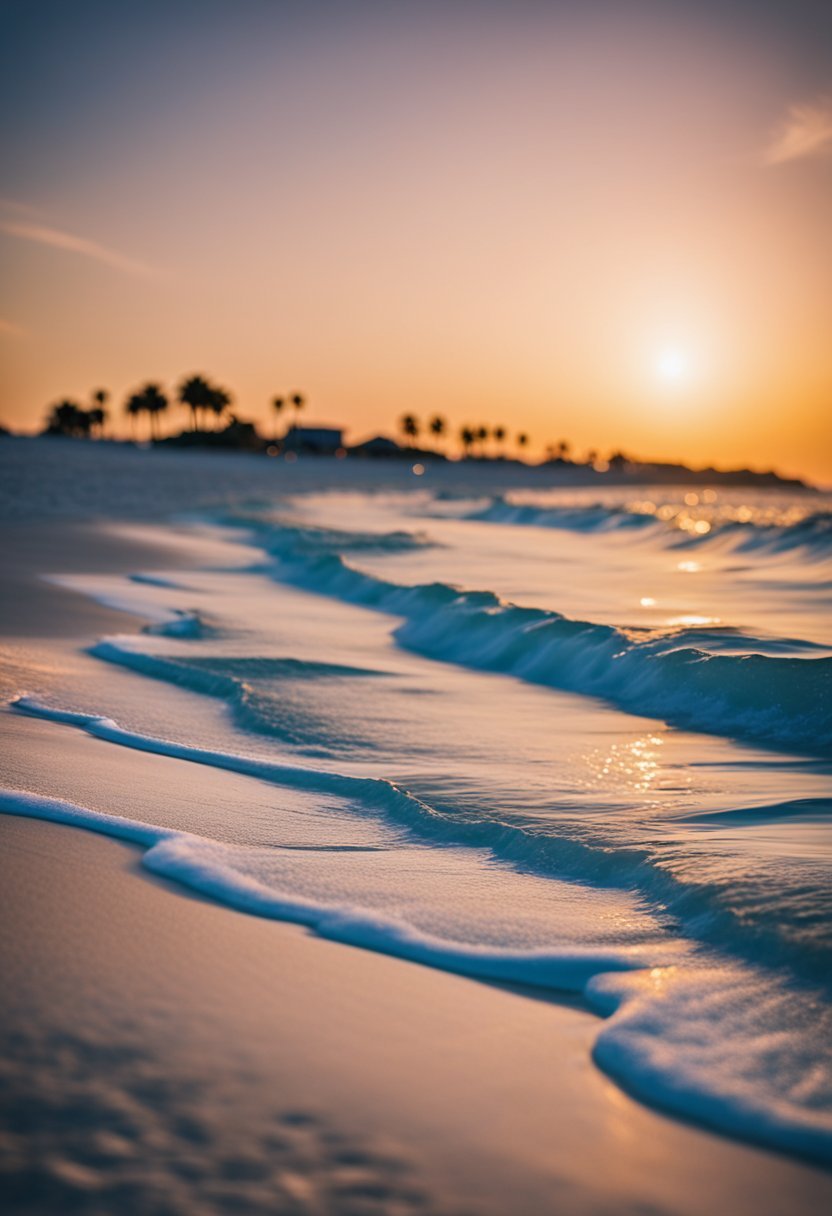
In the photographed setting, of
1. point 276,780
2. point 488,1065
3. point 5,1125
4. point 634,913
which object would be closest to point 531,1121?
point 488,1065

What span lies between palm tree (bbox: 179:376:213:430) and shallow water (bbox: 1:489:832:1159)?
12408cm

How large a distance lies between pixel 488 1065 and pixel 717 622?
1032 cm

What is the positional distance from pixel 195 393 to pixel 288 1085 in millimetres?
137064

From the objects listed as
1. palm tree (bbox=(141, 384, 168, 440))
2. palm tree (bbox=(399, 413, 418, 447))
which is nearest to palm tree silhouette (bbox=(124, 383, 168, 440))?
palm tree (bbox=(141, 384, 168, 440))

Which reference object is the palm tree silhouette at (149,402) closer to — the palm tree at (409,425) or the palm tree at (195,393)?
the palm tree at (195,393)

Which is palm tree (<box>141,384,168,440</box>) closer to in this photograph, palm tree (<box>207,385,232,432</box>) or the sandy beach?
palm tree (<box>207,385,232,432</box>)

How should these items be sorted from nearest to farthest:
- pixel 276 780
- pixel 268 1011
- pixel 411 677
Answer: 1. pixel 268 1011
2. pixel 276 780
3. pixel 411 677

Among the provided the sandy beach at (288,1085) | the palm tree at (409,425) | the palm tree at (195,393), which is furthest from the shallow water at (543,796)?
the palm tree at (409,425)

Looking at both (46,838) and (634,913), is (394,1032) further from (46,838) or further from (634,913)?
(46,838)

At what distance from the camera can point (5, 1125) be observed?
8.38ft

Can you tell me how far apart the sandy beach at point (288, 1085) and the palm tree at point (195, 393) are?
135351 mm

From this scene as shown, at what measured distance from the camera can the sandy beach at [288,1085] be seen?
8.07ft

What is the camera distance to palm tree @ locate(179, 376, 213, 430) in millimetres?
134000

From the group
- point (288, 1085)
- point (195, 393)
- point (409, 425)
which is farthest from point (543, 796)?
point (409, 425)
